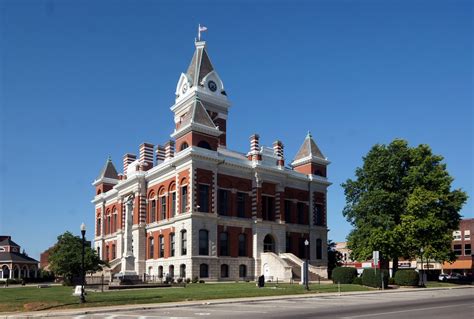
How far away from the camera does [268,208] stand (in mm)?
65688

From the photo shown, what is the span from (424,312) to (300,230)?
4687cm

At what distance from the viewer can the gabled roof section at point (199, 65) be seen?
71812 mm

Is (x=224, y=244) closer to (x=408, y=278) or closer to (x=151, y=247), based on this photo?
(x=151, y=247)

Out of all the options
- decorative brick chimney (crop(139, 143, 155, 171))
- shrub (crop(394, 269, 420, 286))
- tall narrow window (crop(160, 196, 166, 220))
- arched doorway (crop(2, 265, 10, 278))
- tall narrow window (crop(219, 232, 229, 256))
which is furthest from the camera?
arched doorway (crop(2, 265, 10, 278))

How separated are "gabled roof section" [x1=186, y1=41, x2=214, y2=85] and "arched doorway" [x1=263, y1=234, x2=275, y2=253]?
22992mm

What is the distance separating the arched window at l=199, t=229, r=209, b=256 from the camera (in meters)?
57.2

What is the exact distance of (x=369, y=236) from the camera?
54.8 metres

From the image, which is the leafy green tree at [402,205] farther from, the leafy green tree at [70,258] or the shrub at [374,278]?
the leafy green tree at [70,258]

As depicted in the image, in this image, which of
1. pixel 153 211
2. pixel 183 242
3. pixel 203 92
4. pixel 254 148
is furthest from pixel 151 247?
pixel 203 92

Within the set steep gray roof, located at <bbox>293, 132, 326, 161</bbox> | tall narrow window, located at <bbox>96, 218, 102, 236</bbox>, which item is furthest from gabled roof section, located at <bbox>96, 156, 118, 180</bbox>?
steep gray roof, located at <bbox>293, 132, 326, 161</bbox>

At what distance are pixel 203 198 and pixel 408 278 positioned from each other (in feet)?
75.6

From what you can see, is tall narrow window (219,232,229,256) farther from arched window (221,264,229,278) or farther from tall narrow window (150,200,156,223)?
tall narrow window (150,200,156,223)

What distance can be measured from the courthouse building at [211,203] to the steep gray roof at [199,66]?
0.51ft

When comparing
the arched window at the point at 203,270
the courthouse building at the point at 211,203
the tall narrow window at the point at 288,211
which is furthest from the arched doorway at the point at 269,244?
the arched window at the point at 203,270
